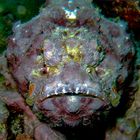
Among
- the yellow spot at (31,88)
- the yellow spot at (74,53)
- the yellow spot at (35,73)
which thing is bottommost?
the yellow spot at (31,88)

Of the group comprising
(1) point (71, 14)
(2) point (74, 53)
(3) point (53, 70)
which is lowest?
(3) point (53, 70)

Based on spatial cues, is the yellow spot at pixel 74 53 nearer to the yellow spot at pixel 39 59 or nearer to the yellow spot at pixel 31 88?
the yellow spot at pixel 39 59

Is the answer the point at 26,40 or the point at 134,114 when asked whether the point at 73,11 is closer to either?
the point at 26,40

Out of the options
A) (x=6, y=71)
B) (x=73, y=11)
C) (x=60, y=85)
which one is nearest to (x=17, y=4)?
(x=6, y=71)

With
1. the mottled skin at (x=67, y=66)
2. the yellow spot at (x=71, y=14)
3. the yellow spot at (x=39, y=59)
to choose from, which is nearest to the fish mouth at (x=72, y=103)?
the mottled skin at (x=67, y=66)

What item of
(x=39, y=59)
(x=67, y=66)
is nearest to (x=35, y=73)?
(x=39, y=59)

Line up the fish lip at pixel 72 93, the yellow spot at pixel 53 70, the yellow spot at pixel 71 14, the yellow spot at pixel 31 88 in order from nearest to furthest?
the fish lip at pixel 72 93
the yellow spot at pixel 53 70
the yellow spot at pixel 31 88
the yellow spot at pixel 71 14

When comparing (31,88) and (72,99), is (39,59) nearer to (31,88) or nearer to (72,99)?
(31,88)

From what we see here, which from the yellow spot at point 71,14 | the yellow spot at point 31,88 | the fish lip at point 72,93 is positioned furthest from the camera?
the yellow spot at point 71,14

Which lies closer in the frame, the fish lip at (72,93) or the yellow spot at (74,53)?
the fish lip at (72,93)
